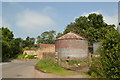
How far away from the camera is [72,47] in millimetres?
30891

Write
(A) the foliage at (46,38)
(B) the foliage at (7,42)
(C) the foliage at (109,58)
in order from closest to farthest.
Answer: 1. (C) the foliage at (109,58)
2. (B) the foliage at (7,42)
3. (A) the foliage at (46,38)

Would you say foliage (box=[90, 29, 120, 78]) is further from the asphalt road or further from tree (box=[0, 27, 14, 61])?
tree (box=[0, 27, 14, 61])

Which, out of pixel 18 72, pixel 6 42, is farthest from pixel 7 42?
pixel 18 72

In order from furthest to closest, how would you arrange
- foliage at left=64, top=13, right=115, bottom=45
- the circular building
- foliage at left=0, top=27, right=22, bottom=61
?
foliage at left=64, top=13, right=115, bottom=45 < foliage at left=0, top=27, right=22, bottom=61 < the circular building

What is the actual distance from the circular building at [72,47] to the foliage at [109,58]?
21.8 meters

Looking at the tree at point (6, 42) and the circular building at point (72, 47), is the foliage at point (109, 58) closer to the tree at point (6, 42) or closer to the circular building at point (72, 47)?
the circular building at point (72, 47)

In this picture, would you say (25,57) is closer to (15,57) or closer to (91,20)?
(15,57)

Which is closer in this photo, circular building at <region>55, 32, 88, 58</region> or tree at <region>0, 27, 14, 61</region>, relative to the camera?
circular building at <region>55, 32, 88, 58</region>

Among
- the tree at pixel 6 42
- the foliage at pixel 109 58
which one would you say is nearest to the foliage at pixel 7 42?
the tree at pixel 6 42

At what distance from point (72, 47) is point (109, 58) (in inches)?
895

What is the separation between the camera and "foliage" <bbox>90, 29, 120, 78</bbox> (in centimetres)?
782

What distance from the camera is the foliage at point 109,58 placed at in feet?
25.6

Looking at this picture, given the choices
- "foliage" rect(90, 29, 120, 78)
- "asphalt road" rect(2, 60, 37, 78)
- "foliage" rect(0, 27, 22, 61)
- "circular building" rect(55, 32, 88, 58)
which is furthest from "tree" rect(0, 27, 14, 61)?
"foliage" rect(90, 29, 120, 78)

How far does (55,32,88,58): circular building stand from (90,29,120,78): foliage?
21848mm
